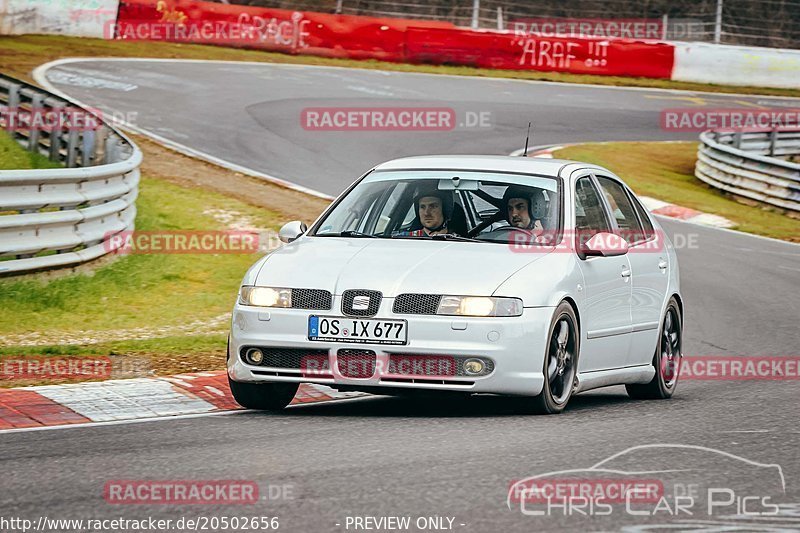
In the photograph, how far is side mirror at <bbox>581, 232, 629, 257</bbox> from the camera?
869 cm

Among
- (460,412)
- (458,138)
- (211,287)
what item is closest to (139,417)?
(460,412)

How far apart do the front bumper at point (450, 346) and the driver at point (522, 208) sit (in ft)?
3.23

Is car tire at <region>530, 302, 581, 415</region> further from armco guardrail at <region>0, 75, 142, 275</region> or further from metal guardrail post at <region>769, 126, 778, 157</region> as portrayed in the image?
metal guardrail post at <region>769, 126, 778, 157</region>

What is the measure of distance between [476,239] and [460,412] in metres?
1.05

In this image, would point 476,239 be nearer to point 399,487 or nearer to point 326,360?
point 326,360

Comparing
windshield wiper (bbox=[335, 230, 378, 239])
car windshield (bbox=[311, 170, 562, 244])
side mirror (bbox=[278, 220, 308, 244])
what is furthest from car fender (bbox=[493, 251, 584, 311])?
side mirror (bbox=[278, 220, 308, 244])

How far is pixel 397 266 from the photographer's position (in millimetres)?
8062

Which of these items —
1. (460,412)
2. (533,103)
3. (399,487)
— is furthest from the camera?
(533,103)

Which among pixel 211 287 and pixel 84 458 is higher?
pixel 84 458

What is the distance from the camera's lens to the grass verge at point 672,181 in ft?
78.9

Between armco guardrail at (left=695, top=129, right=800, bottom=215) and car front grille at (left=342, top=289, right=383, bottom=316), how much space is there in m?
18.9

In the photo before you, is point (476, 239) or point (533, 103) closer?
point (476, 239)

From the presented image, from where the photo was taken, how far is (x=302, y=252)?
28.0 ft

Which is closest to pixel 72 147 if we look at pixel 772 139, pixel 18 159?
pixel 18 159
